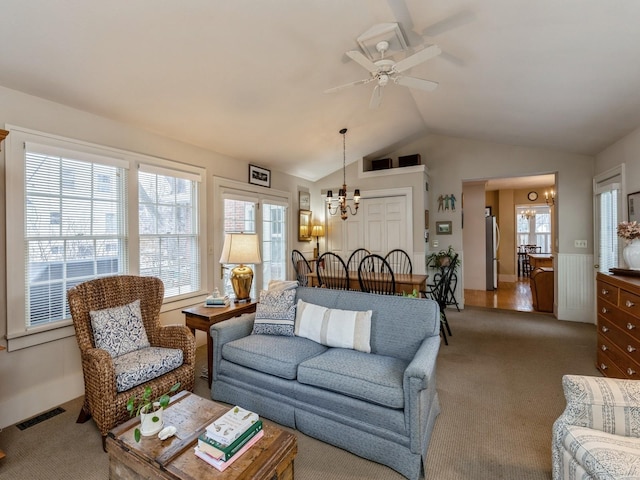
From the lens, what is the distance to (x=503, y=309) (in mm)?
5594

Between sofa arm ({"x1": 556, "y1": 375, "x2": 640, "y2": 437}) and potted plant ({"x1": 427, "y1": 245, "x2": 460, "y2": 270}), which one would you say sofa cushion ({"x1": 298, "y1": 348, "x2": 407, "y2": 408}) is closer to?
sofa arm ({"x1": 556, "y1": 375, "x2": 640, "y2": 437})

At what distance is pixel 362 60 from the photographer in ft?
7.48

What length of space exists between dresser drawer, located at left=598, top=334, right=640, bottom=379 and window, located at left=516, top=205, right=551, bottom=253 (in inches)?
292

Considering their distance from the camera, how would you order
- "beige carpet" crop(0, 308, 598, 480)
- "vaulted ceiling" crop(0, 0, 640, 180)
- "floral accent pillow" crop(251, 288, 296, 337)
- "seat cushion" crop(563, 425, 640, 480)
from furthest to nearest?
1. "floral accent pillow" crop(251, 288, 296, 337)
2. "vaulted ceiling" crop(0, 0, 640, 180)
3. "beige carpet" crop(0, 308, 598, 480)
4. "seat cushion" crop(563, 425, 640, 480)

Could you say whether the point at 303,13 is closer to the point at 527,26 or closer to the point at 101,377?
the point at 527,26

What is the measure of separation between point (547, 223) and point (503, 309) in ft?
18.9

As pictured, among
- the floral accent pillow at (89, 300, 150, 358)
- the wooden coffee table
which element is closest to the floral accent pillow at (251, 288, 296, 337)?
the floral accent pillow at (89, 300, 150, 358)

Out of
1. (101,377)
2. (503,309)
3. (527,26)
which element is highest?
(527,26)

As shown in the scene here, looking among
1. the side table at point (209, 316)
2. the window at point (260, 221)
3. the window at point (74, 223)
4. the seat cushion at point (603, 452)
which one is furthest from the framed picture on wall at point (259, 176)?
the seat cushion at point (603, 452)

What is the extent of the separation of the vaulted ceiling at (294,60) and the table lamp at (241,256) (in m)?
1.35

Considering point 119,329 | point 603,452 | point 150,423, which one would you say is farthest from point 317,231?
point 603,452

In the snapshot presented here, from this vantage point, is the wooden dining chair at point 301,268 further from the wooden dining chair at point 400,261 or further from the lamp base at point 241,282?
the lamp base at point 241,282

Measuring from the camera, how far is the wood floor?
585cm

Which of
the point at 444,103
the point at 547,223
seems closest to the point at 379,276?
the point at 444,103
